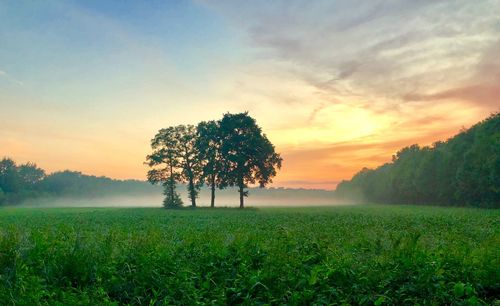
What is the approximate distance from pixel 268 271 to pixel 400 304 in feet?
11.0

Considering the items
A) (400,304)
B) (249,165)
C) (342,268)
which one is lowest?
(400,304)

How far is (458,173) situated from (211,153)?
1971 inches

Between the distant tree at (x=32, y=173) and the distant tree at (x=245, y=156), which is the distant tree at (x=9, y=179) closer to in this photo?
the distant tree at (x=32, y=173)

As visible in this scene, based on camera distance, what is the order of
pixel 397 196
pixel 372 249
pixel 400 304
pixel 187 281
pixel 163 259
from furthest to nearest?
pixel 397 196, pixel 372 249, pixel 163 259, pixel 187 281, pixel 400 304

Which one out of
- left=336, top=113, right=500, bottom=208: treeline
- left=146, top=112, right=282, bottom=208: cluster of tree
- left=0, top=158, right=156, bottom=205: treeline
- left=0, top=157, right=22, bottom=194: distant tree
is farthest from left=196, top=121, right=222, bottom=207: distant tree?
left=0, top=157, right=22, bottom=194: distant tree

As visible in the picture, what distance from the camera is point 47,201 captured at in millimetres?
152250

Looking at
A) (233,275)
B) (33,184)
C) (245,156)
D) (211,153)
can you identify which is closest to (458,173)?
(245,156)

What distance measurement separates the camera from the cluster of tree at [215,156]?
73625 mm

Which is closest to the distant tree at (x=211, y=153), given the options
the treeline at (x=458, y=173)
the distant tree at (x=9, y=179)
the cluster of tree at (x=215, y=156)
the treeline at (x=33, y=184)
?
the cluster of tree at (x=215, y=156)

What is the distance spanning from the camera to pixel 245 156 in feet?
240

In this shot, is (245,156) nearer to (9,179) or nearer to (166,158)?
(166,158)

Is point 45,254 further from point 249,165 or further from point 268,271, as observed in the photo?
point 249,165

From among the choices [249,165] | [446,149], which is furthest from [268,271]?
[446,149]

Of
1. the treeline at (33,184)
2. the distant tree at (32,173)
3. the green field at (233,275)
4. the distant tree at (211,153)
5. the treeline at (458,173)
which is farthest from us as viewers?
the distant tree at (32,173)
